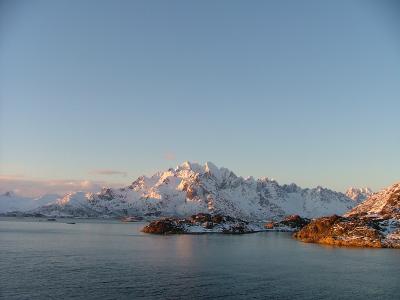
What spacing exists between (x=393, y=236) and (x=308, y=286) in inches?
4668

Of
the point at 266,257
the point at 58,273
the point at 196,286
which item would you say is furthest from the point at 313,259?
the point at 58,273

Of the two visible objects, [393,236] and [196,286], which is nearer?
[196,286]

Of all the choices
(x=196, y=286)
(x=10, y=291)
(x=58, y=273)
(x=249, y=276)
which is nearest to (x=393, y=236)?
(x=249, y=276)

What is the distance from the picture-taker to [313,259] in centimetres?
13588

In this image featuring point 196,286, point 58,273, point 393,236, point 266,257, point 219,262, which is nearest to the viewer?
point 196,286

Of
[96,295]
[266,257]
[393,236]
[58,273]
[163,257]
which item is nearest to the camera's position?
[96,295]

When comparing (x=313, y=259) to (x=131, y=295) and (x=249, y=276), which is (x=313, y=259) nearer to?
(x=249, y=276)

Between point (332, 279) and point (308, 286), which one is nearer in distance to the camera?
point (308, 286)

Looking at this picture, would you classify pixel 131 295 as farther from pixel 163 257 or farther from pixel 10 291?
pixel 163 257

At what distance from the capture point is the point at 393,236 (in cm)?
19062

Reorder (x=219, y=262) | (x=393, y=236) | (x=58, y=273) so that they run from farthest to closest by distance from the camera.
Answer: (x=393, y=236)
(x=219, y=262)
(x=58, y=273)

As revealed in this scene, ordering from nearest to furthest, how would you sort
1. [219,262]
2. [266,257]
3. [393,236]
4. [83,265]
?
[83,265]
[219,262]
[266,257]
[393,236]

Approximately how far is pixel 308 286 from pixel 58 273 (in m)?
51.2

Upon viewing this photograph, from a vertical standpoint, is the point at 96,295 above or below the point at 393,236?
below
